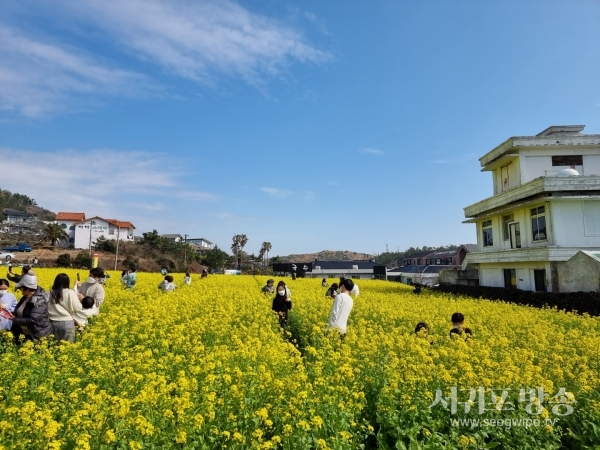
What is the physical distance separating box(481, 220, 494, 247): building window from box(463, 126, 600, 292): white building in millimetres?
58

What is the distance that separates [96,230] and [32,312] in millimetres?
86685

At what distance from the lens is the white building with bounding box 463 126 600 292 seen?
2038 cm

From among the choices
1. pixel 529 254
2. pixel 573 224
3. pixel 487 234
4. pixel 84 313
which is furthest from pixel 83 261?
pixel 573 224

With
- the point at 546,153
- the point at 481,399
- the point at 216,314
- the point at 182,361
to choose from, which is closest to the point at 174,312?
the point at 216,314

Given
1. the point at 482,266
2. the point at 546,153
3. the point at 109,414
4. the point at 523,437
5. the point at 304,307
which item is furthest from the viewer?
the point at 482,266

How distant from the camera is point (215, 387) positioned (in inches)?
179

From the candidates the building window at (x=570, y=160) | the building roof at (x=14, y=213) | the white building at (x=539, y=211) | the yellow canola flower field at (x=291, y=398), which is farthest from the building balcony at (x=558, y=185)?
the building roof at (x=14, y=213)

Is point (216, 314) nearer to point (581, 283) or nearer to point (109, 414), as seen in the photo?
point (109, 414)

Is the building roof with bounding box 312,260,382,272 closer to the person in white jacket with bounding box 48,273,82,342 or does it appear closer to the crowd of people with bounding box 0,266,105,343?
the crowd of people with bounding box 0,266,105,343

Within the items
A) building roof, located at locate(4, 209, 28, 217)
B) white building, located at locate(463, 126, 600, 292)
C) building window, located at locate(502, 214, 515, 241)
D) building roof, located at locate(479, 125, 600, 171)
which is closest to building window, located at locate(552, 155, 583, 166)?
white building, located at locate(463, 126, 600, 292)

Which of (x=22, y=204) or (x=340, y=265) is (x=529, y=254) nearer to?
(x=340, y=265)

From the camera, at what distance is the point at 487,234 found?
1145 inches

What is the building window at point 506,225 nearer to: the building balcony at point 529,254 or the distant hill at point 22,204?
the building balcony at point 529,254

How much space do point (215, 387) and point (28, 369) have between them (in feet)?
8.54
